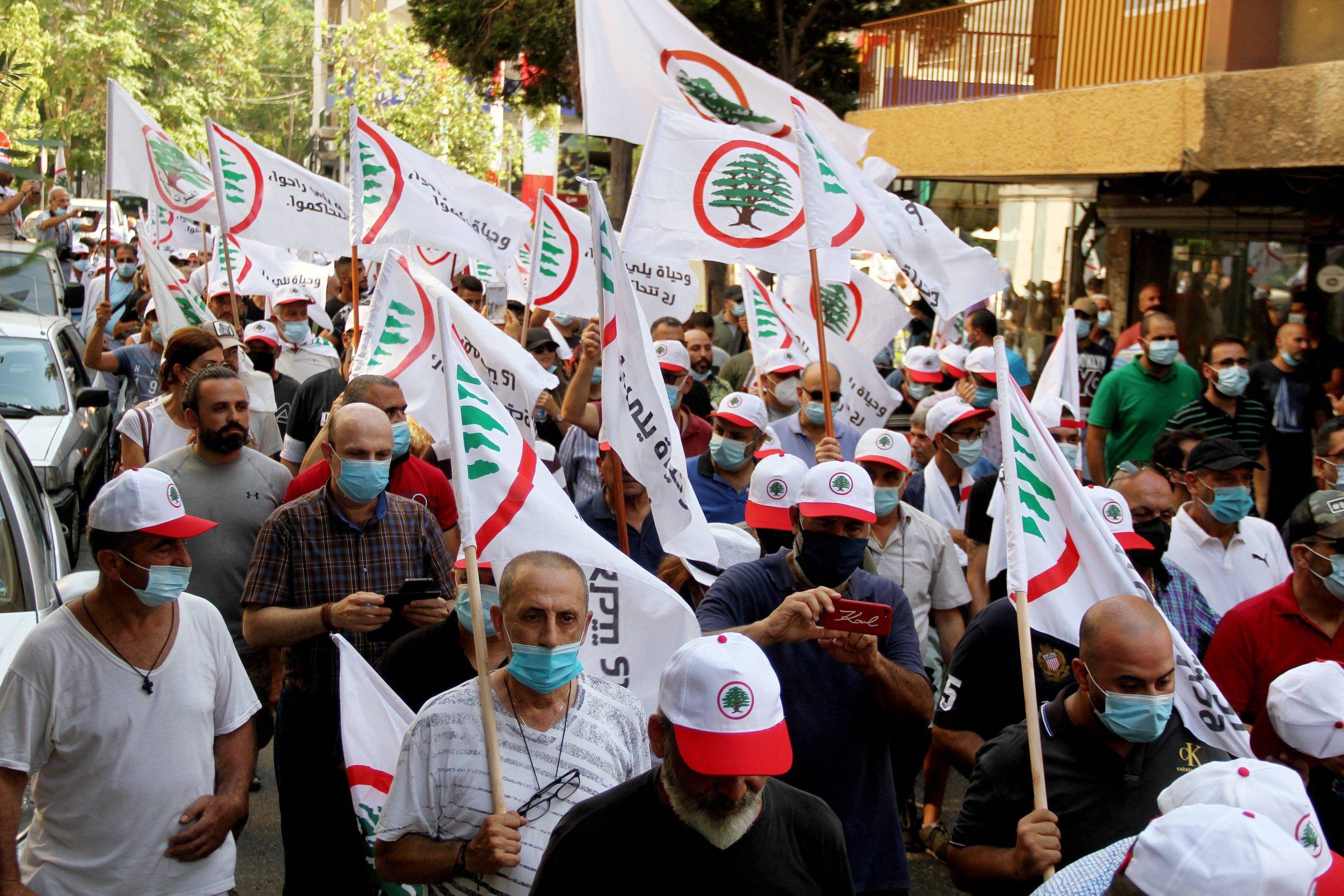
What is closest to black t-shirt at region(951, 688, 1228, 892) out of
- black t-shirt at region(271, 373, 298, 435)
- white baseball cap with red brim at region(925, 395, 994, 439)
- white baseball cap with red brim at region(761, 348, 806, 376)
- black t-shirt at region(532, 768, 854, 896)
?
black t-shirt at region(532, 768, 854, 896)

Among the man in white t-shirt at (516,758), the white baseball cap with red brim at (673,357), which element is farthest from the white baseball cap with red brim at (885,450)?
the man in white t-shirt at (516,758)

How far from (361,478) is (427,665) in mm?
820

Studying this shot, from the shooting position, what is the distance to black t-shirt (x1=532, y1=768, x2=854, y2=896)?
8.93ft

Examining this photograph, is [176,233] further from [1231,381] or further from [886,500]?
[1231,381]

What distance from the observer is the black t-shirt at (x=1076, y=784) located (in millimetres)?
3369

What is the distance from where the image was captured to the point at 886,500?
5.95 metres

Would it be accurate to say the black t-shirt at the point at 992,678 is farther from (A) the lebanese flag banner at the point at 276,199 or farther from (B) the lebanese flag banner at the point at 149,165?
(B) the lebanese flag banner at the point at 149,165

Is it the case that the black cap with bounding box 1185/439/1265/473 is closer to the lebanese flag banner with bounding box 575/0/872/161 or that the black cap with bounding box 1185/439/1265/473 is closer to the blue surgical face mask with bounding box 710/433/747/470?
the blue surgical face mask with bounding box 710/433/747/470

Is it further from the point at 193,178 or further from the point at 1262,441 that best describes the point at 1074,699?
A: the point at 193,178

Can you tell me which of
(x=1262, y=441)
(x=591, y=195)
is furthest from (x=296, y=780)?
(x=1262, y=441)

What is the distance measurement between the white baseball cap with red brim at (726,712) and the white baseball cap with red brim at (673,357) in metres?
5.03

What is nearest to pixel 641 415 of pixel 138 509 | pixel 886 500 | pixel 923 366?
pixel 886 500

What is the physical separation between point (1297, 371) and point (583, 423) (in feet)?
17.9

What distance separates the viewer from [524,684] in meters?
3.35
